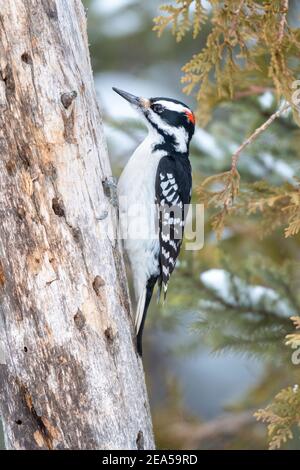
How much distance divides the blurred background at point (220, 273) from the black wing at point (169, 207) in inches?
23.3

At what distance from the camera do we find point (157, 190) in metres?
5.84

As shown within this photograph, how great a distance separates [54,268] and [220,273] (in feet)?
8.19

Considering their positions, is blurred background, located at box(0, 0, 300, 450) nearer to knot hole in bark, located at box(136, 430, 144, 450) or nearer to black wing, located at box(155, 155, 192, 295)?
black wing, located at box(155, 155, 192, 295)

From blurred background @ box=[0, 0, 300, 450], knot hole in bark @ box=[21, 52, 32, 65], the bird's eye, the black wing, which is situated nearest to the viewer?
knot hole in bark @ box=[21, 52, 32, 65]

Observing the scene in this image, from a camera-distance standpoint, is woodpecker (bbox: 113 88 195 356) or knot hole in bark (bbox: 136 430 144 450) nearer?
knot hole in bark (bbox: 136 430 144 450)

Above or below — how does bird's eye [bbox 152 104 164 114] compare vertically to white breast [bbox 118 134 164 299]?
above

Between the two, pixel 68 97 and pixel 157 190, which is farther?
pixel 157 190

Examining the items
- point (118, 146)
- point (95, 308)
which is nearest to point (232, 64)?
point (95, 308)

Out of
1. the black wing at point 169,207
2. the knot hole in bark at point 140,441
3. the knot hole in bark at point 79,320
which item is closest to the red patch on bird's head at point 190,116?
the black wing at point 169,207

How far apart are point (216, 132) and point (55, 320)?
11.3 ft

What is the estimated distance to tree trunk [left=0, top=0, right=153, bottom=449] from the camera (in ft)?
14.3

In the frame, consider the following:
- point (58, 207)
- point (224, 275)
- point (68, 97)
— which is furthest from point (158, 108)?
point (58, 207)

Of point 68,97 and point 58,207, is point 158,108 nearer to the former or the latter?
point 68,97

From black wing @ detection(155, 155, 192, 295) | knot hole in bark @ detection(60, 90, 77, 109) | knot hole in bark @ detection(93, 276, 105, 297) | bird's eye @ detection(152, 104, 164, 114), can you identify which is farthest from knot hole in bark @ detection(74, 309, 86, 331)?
bird's eye @ detection(152, 104, 164, 114)
